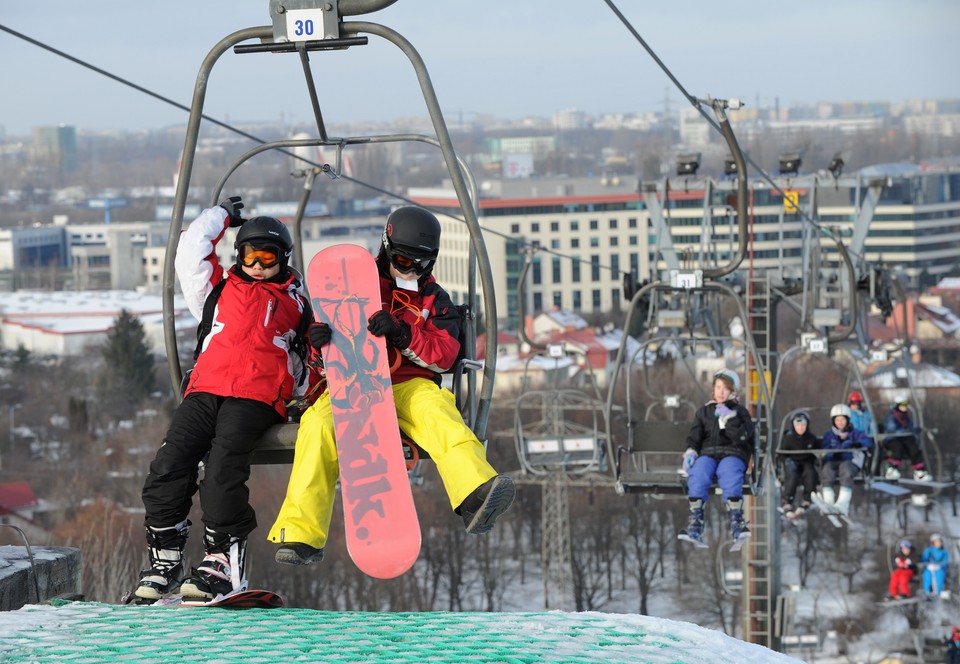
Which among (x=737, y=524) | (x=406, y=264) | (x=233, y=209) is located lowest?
(x=737, y=524)

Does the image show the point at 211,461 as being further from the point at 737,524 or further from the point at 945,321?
the point at 945,321

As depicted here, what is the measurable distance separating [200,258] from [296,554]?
1.06 metres

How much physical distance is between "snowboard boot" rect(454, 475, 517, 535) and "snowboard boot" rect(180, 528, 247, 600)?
77cm

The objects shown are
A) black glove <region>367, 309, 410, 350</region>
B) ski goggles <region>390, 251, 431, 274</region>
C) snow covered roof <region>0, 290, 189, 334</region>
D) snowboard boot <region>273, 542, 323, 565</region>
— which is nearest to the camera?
snowboard boot <region>273, 542, 323, 565</region>

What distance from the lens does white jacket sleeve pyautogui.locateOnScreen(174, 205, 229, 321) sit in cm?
553

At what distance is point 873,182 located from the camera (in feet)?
52.1

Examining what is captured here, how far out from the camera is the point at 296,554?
5129 millimetres

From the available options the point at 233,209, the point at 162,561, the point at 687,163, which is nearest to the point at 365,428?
the point at 162,561

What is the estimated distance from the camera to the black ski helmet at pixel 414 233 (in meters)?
5.53

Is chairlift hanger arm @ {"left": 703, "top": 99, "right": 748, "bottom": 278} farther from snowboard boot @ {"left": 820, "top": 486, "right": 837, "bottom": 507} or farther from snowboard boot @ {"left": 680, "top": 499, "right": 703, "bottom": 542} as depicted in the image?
snowboard boot @ {"left": 820, "top": 486, "right": 837, "bottom": 507}

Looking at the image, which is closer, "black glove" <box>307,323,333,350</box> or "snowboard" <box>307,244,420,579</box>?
"snowboard" <box>307,244,420,579</box>

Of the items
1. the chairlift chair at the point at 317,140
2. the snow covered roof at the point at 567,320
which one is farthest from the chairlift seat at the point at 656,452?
the snow covered roof at the point at 567,320

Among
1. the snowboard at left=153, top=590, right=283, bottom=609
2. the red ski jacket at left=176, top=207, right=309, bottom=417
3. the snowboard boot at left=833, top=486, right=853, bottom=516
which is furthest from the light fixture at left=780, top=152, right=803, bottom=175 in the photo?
the snowboard at left=153, top=590, right=283, bottom=609

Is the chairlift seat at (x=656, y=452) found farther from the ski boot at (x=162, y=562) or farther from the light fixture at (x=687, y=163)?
the ski boot at (x=162, y=562)
